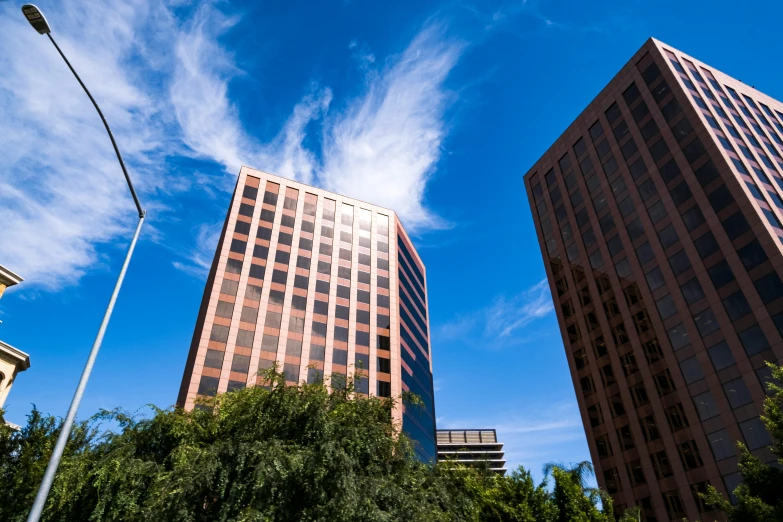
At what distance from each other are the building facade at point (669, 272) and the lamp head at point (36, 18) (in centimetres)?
4351

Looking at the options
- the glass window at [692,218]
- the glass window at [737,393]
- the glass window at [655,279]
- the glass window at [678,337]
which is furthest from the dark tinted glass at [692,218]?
the glass window at [737,393]

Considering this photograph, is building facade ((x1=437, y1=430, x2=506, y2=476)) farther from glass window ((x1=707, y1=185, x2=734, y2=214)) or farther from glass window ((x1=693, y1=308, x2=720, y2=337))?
glass window ((x1=707, y1=185, x2=734, y2=214))

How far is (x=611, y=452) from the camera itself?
45.8m

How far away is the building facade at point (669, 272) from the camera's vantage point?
3669 centimetres

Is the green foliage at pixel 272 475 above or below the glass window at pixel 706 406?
below

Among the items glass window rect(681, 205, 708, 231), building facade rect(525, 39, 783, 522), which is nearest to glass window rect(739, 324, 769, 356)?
building facade rect(525, 39, 783, 522)

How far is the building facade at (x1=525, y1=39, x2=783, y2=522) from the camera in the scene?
120 feet

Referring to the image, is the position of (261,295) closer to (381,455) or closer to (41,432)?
(41,432)

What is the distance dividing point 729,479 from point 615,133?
36216 millimetres

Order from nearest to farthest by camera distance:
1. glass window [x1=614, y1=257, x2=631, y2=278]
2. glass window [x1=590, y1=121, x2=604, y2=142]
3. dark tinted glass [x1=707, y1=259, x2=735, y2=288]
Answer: dark tinted glass [x1=707, y1=259, x2=735, y2=288]
glass window [x1=614, y1=257, x2=631, y2=278]
glass window [x1=590, y1=121, x2=604, y2=142]

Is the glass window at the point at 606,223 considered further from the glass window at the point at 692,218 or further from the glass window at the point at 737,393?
the glass window at the point at 737,393

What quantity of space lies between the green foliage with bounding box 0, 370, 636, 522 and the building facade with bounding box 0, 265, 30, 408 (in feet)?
39.6

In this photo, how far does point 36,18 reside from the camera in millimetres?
9625

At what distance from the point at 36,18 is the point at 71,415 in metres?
8.02
